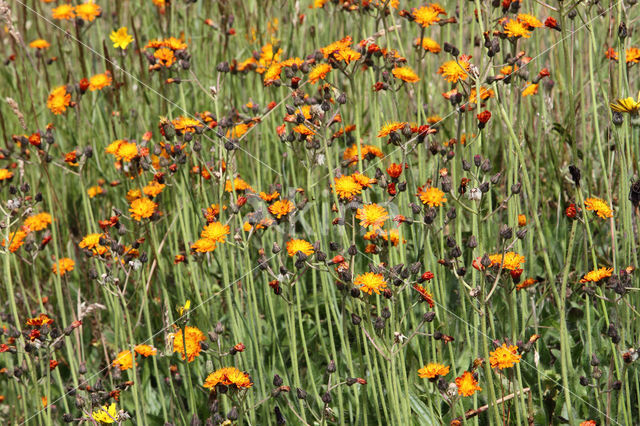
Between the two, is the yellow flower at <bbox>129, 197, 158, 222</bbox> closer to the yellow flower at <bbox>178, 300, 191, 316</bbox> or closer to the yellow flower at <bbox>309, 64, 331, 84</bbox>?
the yellow flower at <bbox>178, 300, 191, 316</bbox>

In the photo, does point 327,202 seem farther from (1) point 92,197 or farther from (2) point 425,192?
(1) point 92,197

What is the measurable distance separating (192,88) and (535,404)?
2236mm

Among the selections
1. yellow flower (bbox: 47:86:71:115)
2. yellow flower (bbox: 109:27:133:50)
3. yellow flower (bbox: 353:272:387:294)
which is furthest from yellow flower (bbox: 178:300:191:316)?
yellow flower (bbox: 109:27:133:50)

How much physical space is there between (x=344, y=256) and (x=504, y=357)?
0.47 metres

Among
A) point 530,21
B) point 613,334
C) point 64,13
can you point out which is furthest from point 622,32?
point 64,13

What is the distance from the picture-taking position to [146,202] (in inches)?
99.9

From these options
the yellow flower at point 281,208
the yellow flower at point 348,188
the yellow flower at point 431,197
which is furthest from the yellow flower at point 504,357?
the yellow flower at point 281,208

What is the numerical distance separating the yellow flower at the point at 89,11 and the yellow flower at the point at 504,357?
2483 mm

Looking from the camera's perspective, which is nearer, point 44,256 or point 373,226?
point 373,226

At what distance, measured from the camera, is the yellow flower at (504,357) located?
192cm

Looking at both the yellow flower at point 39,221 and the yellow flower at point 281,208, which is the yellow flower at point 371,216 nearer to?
the yellow flower at point 281,208

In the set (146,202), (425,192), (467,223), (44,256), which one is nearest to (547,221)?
(467,223)

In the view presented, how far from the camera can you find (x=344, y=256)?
2096mm

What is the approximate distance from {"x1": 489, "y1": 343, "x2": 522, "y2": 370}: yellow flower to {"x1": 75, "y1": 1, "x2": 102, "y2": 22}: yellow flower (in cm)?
248
